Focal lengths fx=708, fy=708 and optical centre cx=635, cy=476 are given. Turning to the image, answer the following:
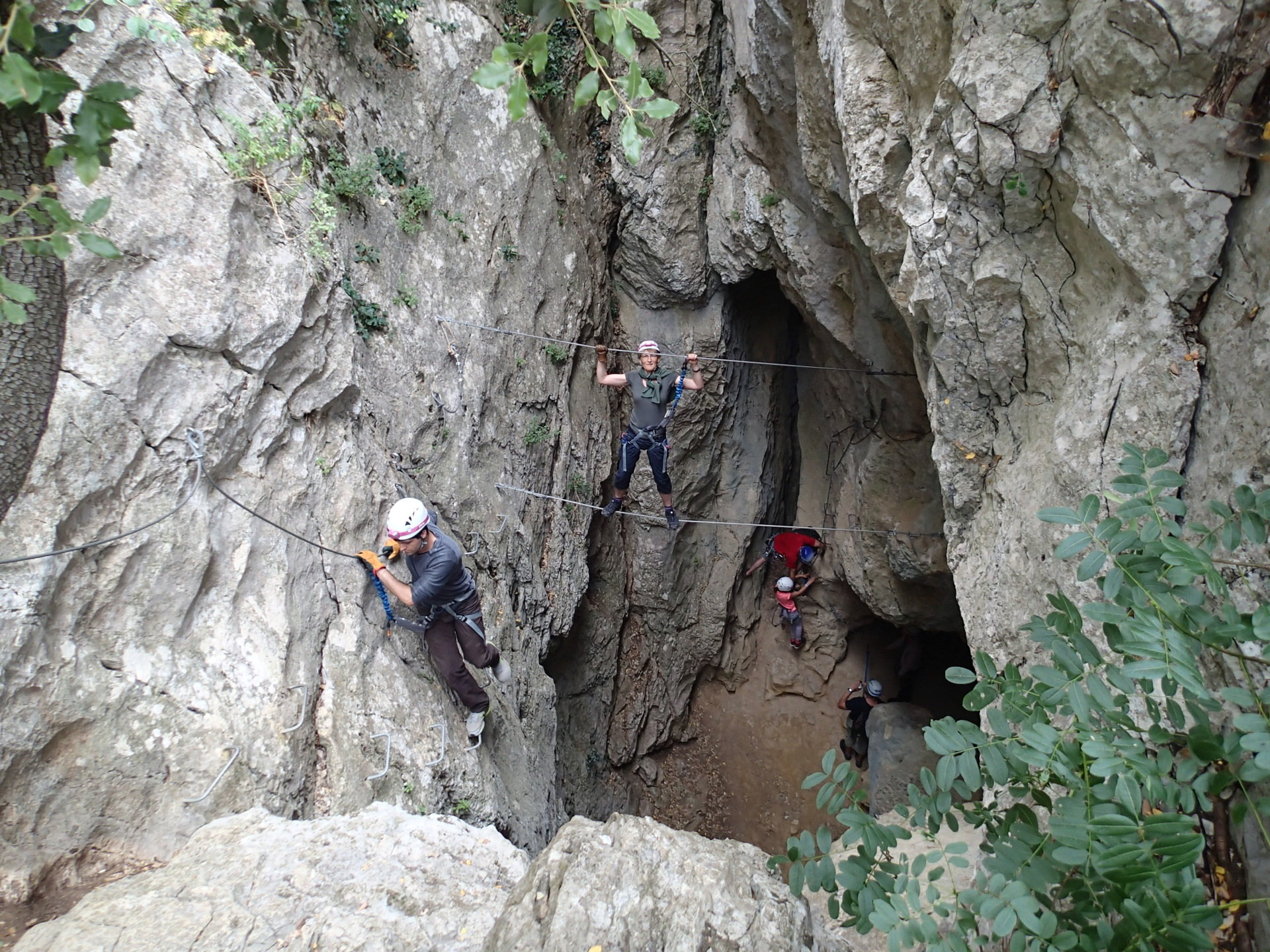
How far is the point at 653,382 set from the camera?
6.92 metres

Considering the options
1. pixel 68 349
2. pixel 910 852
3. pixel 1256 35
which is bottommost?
pixel 910 852

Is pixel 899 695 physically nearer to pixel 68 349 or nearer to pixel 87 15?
pixel 68 349

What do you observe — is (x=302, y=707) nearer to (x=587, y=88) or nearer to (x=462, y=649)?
(x=462, y=649)

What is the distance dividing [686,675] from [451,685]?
659cm

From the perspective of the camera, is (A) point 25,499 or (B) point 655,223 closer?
(A) point 25,499

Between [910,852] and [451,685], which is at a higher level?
[451,685]

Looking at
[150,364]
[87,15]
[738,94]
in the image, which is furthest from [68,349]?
[738,94]

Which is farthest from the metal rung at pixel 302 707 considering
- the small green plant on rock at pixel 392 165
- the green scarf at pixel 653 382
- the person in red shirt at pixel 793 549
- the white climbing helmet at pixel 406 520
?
the person in red shirt at pixel 793 549

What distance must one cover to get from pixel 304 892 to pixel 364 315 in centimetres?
383

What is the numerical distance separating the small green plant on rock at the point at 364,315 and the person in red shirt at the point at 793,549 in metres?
7.05

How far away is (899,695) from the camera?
10.6 m

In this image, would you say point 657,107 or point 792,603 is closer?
point 657,107

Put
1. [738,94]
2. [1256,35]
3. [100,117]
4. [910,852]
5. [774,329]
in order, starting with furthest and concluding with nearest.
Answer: [774,329] → [738,94] → [910,852] → [1256,35] → [100,117]

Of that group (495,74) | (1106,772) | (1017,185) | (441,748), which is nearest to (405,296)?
(441,748)
